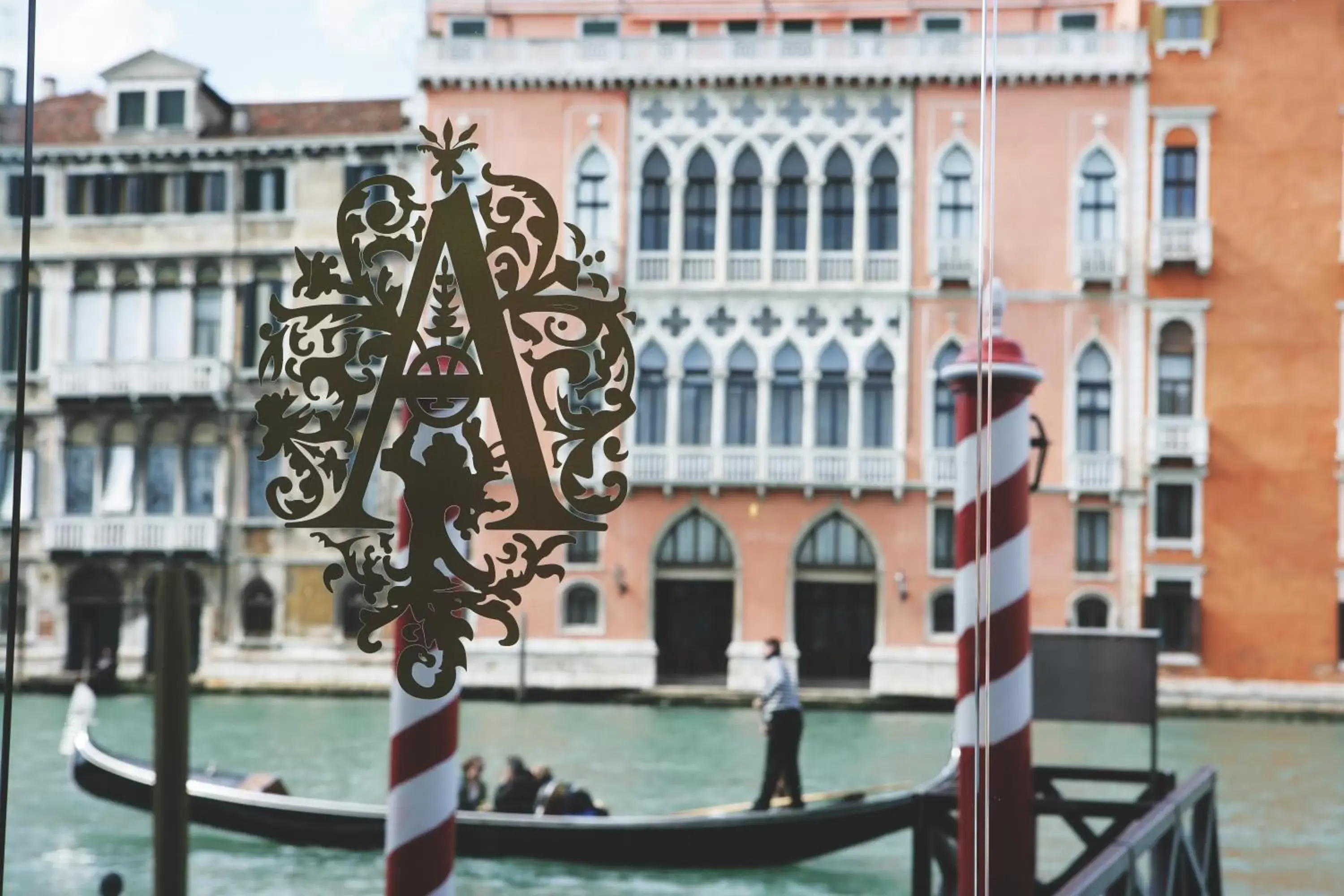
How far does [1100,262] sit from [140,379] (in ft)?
4.63

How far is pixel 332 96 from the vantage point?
85 centimetres

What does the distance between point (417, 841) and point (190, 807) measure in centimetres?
175

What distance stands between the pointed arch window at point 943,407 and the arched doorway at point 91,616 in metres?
1.02

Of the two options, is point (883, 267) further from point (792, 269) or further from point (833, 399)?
point (792, 269)

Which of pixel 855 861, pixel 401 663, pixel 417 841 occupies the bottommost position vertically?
pixel 855 861

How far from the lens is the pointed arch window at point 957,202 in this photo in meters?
1.90

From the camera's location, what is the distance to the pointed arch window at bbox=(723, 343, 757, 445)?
2100 millimetres

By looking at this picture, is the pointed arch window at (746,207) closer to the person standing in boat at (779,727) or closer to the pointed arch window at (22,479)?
the person standing in boat at (779,727)

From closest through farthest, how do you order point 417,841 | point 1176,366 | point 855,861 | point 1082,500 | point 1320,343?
point 417,841, point 1320,343, point 1176,366, point 1082,500, point 855,861

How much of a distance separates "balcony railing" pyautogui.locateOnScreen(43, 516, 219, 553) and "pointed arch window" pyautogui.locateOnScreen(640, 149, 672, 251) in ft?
1.68

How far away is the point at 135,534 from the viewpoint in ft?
3.72

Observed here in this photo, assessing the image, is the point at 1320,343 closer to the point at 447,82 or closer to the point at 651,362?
the point at 651,362

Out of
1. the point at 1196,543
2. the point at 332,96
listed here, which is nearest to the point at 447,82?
the point at 332,96

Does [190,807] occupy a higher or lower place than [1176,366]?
lower
